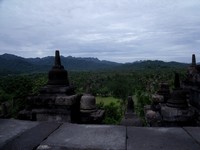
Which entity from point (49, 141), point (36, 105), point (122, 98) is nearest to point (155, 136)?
point (49, 141)

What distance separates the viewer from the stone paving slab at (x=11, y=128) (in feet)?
10.7

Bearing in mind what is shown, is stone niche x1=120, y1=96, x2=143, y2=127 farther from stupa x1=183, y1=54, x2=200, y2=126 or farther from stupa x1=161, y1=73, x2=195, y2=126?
stupa x1=183, y1=54, x2=200, y2=126

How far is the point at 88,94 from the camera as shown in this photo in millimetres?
6629

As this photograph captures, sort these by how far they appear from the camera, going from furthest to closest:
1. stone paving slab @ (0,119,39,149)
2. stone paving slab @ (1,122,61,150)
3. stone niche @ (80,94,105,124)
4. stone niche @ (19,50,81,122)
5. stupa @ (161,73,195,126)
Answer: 1. stone niche @ (80,94,105,124)
2. stone niche @ (19,50,81,122)
3. stupa @ (161,73,195,126)
4. stone paving slab @ (0,119,39,149)
5. stone paving slab @ (1,122,61,150)

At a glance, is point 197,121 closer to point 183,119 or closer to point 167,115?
point 183,119

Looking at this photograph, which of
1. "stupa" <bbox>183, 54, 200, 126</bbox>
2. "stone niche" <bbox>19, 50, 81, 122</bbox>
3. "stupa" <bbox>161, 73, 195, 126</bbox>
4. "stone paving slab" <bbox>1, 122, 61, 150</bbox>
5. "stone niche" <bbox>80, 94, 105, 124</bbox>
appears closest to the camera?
"stone paving slab" <bbox>1, 122, 61, 150</bbox>

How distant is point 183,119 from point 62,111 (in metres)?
2.75

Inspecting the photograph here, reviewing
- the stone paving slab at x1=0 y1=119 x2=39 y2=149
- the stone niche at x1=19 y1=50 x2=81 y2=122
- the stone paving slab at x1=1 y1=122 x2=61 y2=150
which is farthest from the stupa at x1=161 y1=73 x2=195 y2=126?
the stone paving slab at x1=0 y1=119 x2=39 y2=149

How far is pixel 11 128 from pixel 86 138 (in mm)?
1314

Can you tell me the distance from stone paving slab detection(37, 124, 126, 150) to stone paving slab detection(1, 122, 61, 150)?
9cm

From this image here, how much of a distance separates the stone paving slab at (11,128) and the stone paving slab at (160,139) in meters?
1.65

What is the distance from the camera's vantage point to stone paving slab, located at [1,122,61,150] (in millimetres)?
2964

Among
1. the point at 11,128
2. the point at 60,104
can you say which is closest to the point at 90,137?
the point at 11,128

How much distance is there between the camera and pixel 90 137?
11.0 ft
